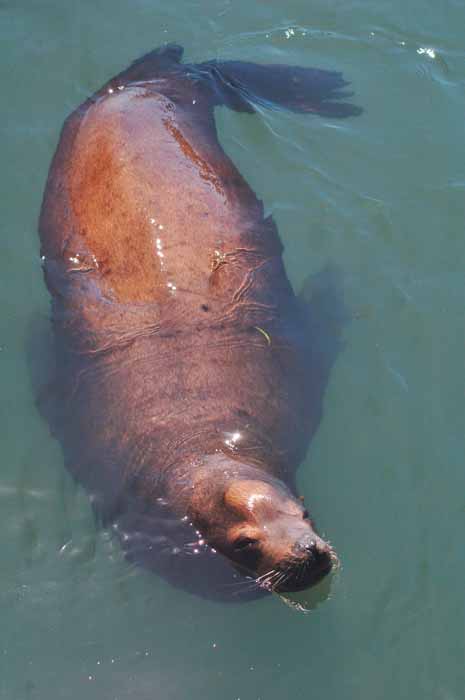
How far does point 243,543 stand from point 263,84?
5232mm

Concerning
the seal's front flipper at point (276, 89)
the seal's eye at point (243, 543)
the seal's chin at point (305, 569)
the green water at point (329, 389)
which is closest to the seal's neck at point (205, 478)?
the seal's eye at point (243, 543)

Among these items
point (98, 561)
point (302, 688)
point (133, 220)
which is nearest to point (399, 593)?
point (302, 688)

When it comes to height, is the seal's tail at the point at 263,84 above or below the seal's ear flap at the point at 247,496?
above

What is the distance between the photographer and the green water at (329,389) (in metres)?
5.83

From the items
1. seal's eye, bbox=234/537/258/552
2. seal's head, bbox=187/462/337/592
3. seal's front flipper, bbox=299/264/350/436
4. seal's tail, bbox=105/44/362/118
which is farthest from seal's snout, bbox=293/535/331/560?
seal's tail, bbox=105/44/362/118

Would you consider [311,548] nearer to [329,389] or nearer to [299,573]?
[299,573]

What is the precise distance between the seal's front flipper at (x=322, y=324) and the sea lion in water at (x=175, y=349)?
0.12ft

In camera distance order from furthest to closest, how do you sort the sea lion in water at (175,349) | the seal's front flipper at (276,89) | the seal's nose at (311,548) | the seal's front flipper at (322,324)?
1. the seal's front flipper at (276,89)
2. the seal's front flipper at (322,324)
3. the sea lion in water at (175,349)
4. the seal's nose at (311,548)

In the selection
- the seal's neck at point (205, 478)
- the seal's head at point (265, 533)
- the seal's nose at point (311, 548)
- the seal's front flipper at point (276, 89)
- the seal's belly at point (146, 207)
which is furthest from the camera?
the seal's front flipper at point (276, 89)

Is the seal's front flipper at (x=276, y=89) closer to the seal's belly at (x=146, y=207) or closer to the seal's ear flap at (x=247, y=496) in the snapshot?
the seal's belly at (x=146, y=207)

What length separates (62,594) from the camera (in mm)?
5996

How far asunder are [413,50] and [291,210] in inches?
119

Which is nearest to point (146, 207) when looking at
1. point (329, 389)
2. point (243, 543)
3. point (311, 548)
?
point (329, 389)

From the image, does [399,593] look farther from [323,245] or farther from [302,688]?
[323,245]
